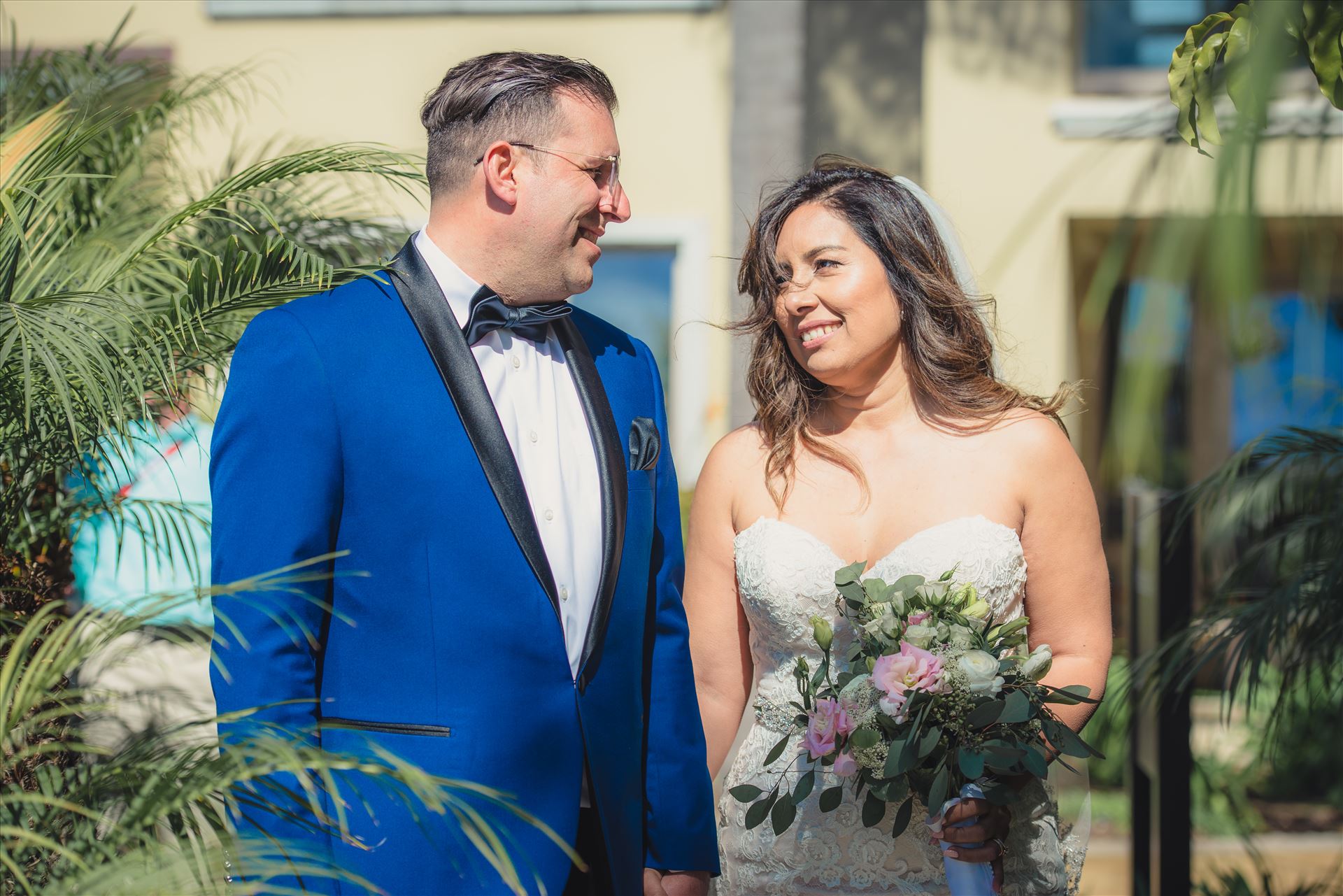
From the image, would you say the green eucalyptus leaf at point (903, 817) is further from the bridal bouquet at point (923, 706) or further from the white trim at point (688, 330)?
the white trim at point (688, 330)

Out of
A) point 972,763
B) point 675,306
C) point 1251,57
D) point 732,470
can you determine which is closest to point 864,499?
point 732,470

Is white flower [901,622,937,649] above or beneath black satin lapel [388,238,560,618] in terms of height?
beneath

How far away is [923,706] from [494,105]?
1.31m

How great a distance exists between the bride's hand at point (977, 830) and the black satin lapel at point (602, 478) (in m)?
0.75

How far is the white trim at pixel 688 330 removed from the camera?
7027 millimetres

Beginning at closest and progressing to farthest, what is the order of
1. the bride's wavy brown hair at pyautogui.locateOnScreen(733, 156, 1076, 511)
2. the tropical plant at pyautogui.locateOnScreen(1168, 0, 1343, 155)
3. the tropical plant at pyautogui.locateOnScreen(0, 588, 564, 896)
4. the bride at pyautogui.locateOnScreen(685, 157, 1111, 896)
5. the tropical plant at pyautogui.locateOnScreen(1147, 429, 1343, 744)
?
1. the tropical plant at pyautogui.locateOnScreen(1168, 0, 1343, 155)
2. the tropical plant at pyautogui.locateOnScreen(0, 588, 564, 896)
3. the bride at pyautogui.locateOnScreen(685, 157, 1111, 896)
4. the bride's wavy brown hair at pyautogui.locateOnScreen(733, 156, 1076, 511)
5. the tropical plant at pyautogui.locateOnScreen(1147, 429, 1343, 744)

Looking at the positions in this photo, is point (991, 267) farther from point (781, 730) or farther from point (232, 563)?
point (781, 730)

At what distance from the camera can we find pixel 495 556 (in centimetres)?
206

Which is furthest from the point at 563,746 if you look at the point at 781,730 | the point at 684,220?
the point at 684,220

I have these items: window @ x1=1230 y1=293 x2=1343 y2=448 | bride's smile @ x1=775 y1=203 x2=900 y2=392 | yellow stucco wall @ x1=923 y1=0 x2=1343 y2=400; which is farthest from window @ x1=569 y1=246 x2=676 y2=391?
bride's smile @ x1=775 y1=203 x2=900 y2=392

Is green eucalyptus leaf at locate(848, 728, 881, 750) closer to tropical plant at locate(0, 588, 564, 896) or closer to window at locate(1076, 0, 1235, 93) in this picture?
tropical plant at locate(0, 588, 564, 896)

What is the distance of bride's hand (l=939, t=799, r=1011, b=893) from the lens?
2.36 meters

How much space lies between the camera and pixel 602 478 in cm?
221

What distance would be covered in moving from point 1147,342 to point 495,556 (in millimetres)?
1356
